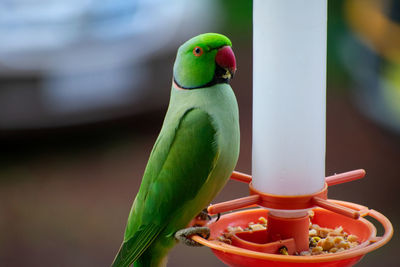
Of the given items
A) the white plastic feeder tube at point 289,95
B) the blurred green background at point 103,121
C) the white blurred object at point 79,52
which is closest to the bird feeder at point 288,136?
the white plastic feeder tube at point 289,95

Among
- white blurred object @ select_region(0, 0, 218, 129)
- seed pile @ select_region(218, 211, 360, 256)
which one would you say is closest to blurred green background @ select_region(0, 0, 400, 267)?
white blurred object @ select_region(0, 0, 218, 129)

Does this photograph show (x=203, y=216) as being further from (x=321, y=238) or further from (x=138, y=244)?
(x=321, y=238)

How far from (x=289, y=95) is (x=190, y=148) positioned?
1.04 ft

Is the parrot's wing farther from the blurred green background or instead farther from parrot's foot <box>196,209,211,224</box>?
the blurred green background

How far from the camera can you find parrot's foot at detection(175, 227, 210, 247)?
1.56m

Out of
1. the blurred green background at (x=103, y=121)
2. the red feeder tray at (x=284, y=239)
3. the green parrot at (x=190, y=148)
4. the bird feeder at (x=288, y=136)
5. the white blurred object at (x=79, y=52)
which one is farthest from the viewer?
the white blurred object at (x=79, y=52)

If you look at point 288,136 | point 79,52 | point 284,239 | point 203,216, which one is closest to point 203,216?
point 203,216

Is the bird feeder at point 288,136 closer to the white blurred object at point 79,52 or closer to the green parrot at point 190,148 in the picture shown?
the green parrot at point 190,148

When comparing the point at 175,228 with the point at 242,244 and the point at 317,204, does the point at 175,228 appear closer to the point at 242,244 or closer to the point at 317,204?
the point at 242,244

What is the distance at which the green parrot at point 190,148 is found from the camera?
1.60 meters

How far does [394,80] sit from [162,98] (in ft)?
6.61

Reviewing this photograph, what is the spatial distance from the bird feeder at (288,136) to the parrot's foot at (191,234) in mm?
33

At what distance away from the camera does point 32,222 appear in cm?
402

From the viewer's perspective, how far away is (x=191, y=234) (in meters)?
1.59
